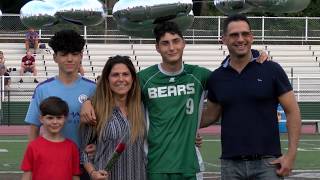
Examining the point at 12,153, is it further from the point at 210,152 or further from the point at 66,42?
the point at 66,42

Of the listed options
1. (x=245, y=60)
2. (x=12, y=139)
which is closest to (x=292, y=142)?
(x=245, y=60)

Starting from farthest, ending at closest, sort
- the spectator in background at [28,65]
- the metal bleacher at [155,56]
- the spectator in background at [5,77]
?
1. the metal bleacher at [155,56]
2. the spectator in background at [28,65]
3. the spectator in background at [5,77]

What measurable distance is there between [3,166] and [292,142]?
7.65 meters

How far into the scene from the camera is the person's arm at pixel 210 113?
5535 millimetres

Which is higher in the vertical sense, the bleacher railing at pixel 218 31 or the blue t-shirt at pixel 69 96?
the bleacher railing at pixel 218 31

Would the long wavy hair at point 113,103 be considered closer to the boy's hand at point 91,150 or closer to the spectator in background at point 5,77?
the boy's hand at point 91,150

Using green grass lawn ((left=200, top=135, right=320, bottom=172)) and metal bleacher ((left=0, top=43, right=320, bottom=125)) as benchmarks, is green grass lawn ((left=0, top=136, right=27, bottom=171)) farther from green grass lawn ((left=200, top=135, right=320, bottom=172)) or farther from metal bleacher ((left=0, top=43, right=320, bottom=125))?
metal bleacher ((left=0, top=43, right=320, bottom=125))

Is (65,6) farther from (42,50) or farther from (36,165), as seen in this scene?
(42,50)

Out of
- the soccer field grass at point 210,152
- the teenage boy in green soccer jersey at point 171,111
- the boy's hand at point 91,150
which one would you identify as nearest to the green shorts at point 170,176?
the teenage boy in green soccer jersey at point 171,111

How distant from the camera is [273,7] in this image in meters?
6.72

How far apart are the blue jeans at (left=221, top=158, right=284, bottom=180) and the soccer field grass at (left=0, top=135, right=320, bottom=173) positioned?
6.37 meters

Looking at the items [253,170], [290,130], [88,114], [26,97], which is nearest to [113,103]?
[88,114]

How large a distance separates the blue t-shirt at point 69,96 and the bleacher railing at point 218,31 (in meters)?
18.9

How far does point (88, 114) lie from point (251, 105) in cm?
109
